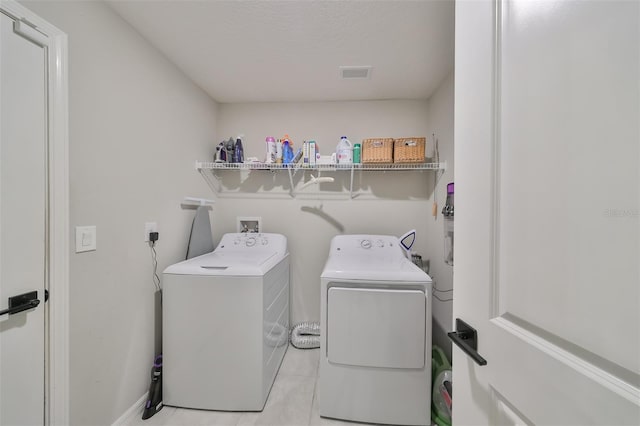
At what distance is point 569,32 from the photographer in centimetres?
40

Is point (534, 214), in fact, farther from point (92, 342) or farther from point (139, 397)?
point (139, 397)

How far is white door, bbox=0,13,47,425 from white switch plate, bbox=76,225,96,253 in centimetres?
13

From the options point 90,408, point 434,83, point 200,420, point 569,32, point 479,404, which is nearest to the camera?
point 569,32

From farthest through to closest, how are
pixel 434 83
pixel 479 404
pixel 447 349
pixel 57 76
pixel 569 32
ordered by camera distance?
pixel 434 83 < pixel 447 349 < pixel 57 76 < pixel 479 404 < pixel 569 32

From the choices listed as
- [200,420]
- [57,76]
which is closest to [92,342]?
[200,420]

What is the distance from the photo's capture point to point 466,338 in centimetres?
64

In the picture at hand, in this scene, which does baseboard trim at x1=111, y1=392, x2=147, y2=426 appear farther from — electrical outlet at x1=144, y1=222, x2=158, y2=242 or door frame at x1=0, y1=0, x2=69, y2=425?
electrical outlet at x1=144, y1=222, x2=158, y2=242

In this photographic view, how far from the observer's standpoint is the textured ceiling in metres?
1.32

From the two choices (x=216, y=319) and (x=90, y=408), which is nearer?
(x=90, y=408)

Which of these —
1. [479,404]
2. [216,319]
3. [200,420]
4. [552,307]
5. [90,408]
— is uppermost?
[552,307]

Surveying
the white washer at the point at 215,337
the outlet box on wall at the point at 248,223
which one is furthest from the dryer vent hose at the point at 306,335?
the outlet box on wall at the point at 248,223

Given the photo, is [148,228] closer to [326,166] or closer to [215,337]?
[215,337]

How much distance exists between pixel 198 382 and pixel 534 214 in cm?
201

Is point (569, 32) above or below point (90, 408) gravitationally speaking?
above
